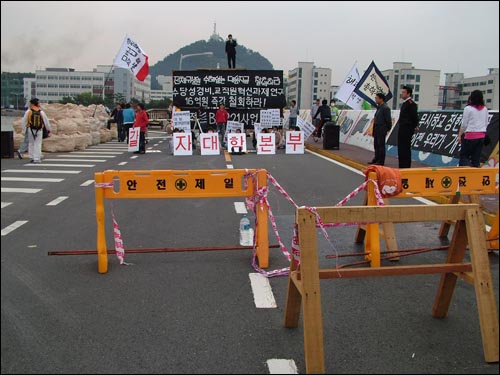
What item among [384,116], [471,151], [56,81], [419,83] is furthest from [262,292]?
[419,83]

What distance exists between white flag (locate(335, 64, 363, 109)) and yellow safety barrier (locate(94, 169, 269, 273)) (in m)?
14.1

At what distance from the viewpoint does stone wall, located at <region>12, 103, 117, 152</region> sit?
19516 mm

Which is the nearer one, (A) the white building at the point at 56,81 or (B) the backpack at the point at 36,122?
(A) the white building at the point at 56,81

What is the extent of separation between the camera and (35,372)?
334cm

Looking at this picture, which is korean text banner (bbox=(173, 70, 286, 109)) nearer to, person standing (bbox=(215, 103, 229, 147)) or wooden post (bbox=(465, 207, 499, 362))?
person standing (bbox=(215, 103, 229, 147))

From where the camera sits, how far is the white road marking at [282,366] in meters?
3.55

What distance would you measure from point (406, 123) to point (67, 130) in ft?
46.4

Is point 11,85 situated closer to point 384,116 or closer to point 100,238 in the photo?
point 100,238

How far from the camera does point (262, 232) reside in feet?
20.0

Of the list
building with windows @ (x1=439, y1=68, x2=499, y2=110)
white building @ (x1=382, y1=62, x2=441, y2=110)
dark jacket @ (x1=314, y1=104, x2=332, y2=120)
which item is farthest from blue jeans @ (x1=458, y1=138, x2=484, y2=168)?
dark jacket @ (x1=314, y1=104, x2=332, y2=120)

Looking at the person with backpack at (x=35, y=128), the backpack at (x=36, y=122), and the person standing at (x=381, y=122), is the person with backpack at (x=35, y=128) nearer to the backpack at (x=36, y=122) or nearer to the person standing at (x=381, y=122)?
the backpack at (x=36, y=122)

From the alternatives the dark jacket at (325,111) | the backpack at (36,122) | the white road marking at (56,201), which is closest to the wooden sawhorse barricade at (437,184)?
the white road marking at (56,201)

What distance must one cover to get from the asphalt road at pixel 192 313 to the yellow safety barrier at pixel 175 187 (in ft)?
1.20

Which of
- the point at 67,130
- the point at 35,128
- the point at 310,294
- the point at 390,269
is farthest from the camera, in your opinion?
the point at 67,130
